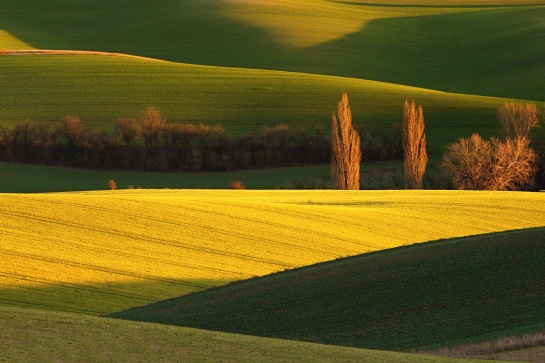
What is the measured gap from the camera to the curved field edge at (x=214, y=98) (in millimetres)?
78500

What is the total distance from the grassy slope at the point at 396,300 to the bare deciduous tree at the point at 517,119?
47.9m

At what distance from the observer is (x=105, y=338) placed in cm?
1499

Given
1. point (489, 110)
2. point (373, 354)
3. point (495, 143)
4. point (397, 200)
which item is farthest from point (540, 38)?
point (373, 354)

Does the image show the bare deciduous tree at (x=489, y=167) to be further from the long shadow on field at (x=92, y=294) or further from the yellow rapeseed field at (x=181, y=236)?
the long shadow on field at (x=92, y=294)

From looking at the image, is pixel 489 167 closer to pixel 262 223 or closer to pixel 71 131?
pixel 71 131

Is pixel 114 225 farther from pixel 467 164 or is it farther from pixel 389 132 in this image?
pixel 389 132

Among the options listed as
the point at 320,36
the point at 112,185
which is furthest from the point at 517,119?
the point at 320,36

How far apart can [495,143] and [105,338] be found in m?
53.5

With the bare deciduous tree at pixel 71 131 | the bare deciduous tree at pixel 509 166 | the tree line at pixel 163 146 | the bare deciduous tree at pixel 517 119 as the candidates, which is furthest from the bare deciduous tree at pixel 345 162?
the bare deciduous tree at pixel 71 131

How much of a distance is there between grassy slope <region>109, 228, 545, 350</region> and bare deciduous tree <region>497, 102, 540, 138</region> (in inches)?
1887

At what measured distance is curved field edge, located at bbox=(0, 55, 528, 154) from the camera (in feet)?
258

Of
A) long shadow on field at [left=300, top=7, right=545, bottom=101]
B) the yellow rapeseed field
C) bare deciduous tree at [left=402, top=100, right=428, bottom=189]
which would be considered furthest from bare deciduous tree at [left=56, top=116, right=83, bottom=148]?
long shadow on field at [left=300, top=7, right=545, bottom=101]

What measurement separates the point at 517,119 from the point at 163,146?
2499cm

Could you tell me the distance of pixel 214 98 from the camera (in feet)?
279
